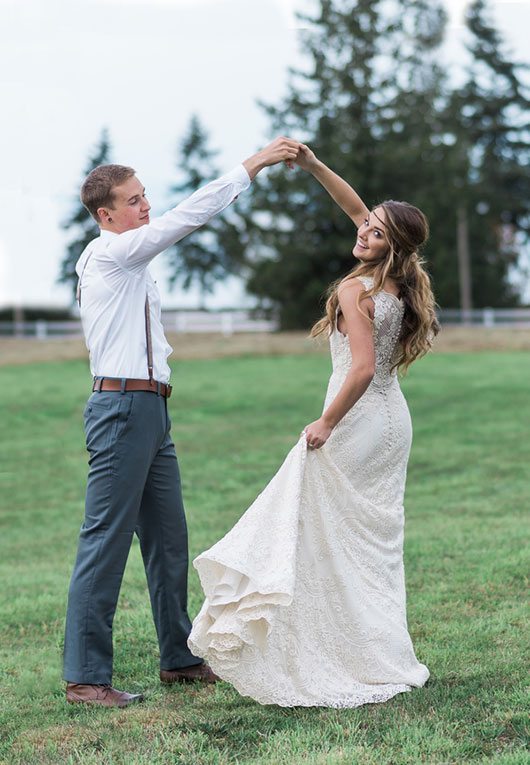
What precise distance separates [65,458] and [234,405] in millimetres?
4954

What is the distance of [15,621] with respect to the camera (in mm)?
Result: 6645

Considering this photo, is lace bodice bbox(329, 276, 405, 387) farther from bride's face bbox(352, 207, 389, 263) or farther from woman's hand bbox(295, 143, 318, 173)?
woman's hand bbox(295, 143, 318, 173)

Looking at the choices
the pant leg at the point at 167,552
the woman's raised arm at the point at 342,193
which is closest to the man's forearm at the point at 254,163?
the woman's raised arm at the point at 342,193

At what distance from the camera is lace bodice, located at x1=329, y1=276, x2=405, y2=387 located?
15.5ft

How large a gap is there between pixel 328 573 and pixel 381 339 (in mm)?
1077

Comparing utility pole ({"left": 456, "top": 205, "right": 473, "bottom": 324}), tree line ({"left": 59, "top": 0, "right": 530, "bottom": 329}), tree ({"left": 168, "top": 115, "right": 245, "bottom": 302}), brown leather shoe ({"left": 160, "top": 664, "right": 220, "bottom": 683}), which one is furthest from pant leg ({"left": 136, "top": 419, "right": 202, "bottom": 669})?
tree ({"left": 168, "top": 115, "right": 245, "bottom": 302})

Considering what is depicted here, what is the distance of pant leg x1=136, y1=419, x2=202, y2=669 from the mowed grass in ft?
0.77

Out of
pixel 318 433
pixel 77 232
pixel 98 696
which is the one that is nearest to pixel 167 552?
pixel 98 696

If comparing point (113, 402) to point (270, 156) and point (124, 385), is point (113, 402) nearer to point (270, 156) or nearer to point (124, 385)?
point (124, 385)

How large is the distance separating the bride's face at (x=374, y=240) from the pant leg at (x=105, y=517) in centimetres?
116

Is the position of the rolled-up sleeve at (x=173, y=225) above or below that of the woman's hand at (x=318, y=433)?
above

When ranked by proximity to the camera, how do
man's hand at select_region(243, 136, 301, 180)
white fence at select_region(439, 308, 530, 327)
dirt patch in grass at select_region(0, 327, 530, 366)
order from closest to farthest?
man's hand at select_region(243, 136, 301, 180) < dirt patch in grass at select_region(0, 327, 530, 366) < white fence at select_region(439, 308, 530, 327)

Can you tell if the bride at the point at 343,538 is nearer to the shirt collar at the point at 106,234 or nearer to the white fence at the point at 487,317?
the shirt collar at the point at 106,234

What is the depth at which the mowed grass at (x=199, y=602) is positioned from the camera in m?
4.14
